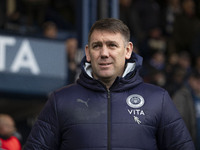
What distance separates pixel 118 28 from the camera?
3312 millimetres

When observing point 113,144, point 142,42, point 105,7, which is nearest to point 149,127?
point 113,144

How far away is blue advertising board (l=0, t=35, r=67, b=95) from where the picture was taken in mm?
9445

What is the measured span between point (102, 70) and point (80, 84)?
0.18 metres

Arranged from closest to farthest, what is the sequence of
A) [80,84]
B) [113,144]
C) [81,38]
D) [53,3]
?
[113,144]
[80,84]
[81,38]
[53,3]

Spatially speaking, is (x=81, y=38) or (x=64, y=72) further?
(x=64, y=72)

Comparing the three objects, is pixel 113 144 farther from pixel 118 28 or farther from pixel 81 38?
pixel 81 38

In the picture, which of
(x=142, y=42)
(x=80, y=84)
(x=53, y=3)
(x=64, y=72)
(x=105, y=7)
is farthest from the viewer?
(x=53, y=3)

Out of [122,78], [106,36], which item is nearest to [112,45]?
[106,36]

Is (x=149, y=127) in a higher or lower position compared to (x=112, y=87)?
lower

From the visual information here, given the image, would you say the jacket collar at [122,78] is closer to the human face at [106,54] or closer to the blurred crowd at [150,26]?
the human face at [106,54]

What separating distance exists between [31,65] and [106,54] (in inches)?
255

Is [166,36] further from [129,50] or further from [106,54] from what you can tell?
[106,54]

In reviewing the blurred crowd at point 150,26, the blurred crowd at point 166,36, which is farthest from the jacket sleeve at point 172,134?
the blurred crowd at point 150,26

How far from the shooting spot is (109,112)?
3246 mm
